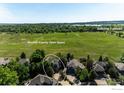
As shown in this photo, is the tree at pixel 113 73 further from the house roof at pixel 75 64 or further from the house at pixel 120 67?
the house roof at pixel 75 64

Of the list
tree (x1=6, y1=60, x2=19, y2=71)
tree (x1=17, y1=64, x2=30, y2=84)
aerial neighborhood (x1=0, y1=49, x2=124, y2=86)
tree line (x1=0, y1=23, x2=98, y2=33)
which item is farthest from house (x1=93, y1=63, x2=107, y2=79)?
tree (x1=6, y1=60, x2=19, y2=71)

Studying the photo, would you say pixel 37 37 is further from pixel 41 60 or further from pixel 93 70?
pixel 93 70

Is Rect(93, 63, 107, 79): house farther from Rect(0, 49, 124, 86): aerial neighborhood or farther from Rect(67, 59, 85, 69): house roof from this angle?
Rect(67, 59, 85, 69): house roof

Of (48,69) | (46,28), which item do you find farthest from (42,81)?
(46,28)

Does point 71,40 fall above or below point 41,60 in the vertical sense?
above

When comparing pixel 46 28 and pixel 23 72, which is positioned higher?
pixel 46 28

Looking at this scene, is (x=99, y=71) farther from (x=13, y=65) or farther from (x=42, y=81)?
(x=13, y=65)

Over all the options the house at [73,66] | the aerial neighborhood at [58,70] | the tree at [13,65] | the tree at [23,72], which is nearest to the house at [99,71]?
the aerial neighborhood at [58,70]

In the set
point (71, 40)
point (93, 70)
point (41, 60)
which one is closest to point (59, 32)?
point (71, 40)
